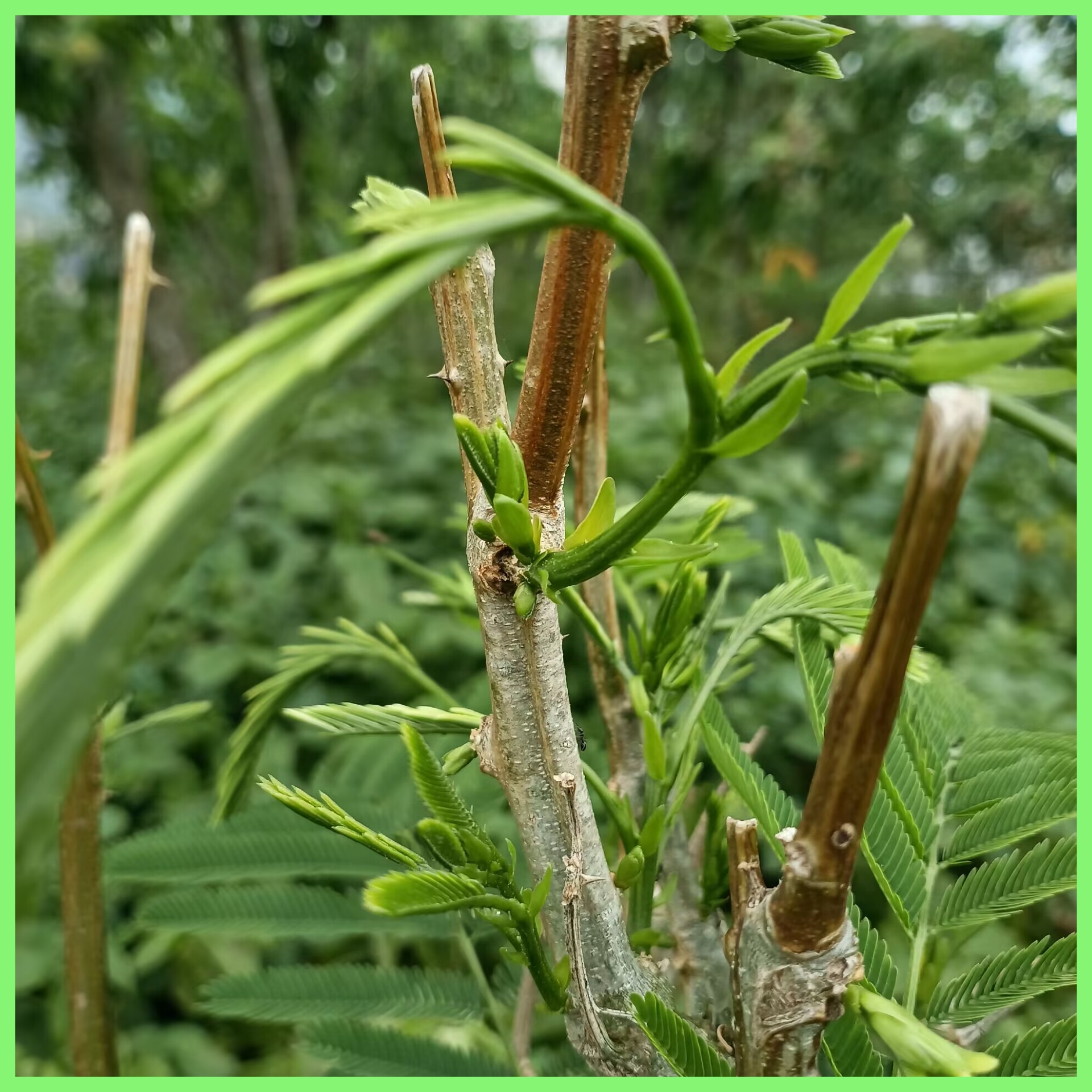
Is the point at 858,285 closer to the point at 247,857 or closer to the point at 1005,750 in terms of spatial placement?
the point at 1005,750

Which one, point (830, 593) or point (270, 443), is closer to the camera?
point (270, 443)

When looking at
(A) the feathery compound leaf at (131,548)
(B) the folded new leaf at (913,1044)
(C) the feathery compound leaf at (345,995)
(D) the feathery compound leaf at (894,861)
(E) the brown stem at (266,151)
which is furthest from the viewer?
(E) the brown stem at (266,151)

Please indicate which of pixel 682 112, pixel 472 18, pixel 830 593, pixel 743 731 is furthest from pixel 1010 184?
pixel 830 593

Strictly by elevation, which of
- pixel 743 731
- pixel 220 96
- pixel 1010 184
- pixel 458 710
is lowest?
pixel 743 731

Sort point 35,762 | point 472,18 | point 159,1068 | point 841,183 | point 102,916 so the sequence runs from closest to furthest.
Answer: point 35,762 < point 102,916 < point 159,1068 < point 841,183 < point 472,18

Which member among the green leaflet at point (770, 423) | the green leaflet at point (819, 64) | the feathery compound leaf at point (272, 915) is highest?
the green leaflet at point (819, 64)

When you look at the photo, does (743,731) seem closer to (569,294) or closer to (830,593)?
(830,593)

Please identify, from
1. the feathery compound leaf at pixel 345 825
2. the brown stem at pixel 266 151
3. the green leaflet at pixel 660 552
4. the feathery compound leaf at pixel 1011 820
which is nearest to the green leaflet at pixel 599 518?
the green leaflet at pixel 660 552

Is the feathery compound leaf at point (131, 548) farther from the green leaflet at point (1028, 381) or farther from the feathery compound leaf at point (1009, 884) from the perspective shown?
the feathery compound leaf at point (1009, 884)
